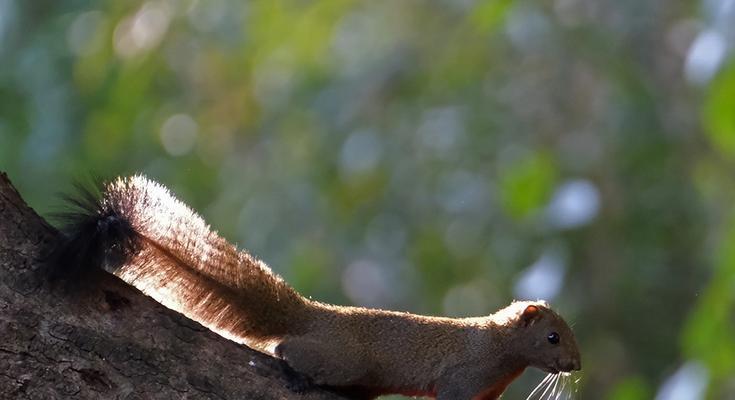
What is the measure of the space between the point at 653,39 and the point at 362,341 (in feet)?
14.1

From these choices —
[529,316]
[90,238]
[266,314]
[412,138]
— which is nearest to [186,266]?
[266,314]

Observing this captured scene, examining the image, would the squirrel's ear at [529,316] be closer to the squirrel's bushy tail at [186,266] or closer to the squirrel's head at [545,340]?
the squirrel's head at [545,340]

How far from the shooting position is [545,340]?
3.27m

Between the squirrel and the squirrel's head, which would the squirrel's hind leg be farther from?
the squirrel's head

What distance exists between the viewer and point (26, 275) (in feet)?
8.27

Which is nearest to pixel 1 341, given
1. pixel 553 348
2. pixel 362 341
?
pixel 362 341

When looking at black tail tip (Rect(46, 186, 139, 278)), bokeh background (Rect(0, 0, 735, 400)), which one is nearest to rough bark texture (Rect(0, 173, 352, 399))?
black tail tip (Rect(46, 186, 139, 278))

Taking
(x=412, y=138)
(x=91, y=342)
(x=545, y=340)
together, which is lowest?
(x=91, y=342)

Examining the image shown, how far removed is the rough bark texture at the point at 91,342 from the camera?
8.13 ft

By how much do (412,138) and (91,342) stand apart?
4248 millimetres

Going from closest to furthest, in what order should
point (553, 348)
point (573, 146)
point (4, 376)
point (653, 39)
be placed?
point (4, 376)
point (553, 348)
point (573, 146)
point (653, 39)

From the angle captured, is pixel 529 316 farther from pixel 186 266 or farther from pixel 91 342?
pixel 91 342

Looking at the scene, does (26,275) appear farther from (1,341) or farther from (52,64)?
(52,64)

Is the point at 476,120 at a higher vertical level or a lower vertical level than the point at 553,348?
higher
